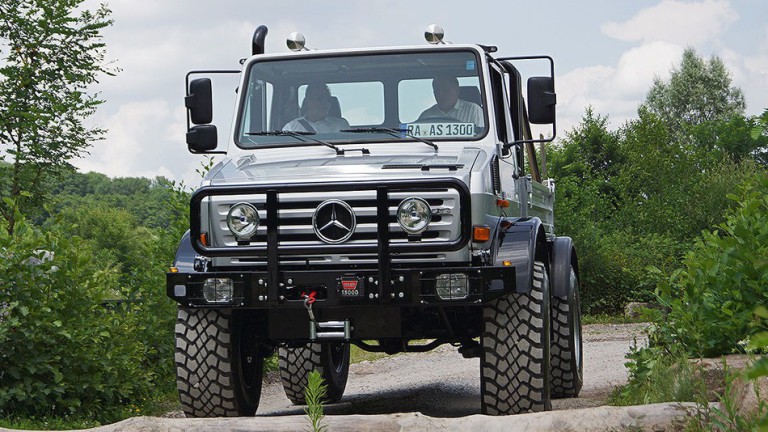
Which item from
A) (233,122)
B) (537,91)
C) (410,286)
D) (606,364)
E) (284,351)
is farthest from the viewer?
(606,364)

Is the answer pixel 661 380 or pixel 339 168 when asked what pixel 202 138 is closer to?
pixel 339 168

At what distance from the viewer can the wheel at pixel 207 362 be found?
7.12 metres

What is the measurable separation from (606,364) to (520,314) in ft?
23.2

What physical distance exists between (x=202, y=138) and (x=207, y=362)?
1833 millimetres

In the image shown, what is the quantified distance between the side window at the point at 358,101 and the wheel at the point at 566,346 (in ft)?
6.93

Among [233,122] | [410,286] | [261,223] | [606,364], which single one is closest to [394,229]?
[410,286]

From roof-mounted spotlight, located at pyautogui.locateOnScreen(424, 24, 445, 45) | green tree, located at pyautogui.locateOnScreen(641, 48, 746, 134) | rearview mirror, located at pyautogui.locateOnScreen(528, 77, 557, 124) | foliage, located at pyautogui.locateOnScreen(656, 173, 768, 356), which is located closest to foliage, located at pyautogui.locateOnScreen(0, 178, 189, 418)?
roof-mounted spotlight, located at pyautogui.locateOnScreen(424, 24, 445, 45)

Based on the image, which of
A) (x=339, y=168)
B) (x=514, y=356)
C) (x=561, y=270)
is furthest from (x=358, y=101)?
(x=514, y=356)

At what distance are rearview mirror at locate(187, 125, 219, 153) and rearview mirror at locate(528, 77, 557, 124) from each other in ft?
7.63

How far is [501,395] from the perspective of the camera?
6.75m

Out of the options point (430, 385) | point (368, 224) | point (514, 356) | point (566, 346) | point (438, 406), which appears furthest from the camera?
point (430, 385)

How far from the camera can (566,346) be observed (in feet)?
29.9

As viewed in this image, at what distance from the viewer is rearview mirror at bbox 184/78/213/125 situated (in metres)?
8.11

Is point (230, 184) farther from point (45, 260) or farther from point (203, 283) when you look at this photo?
point (45, 260)
